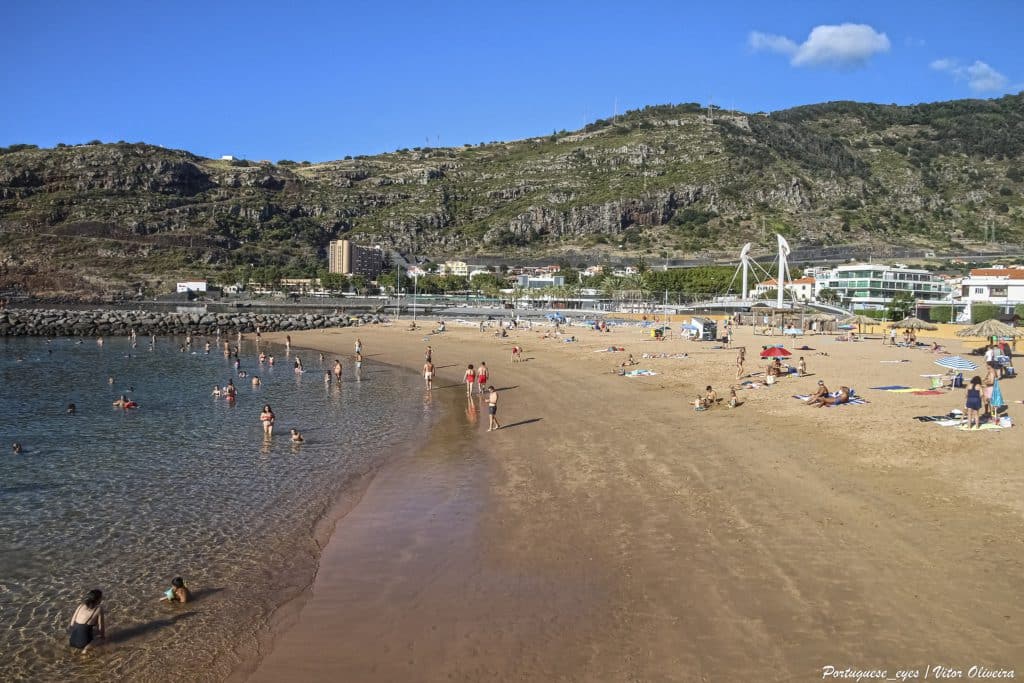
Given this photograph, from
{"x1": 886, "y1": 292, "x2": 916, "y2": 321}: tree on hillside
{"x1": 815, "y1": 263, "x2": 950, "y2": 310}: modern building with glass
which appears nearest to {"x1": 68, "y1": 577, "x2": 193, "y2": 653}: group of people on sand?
{"x1": 886, "y1": 292, "x2": 916, "y2": 321}: tree on hillside

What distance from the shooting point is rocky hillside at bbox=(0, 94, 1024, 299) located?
5231 inches

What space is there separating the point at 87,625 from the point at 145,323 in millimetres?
67055

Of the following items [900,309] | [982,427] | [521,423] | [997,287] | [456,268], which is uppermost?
[456,268]

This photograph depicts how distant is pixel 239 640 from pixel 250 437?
11.6 meters

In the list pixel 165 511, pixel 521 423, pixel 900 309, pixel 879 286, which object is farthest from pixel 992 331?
pixel 879 286

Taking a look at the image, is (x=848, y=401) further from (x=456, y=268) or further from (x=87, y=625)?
(x=456, y=268)

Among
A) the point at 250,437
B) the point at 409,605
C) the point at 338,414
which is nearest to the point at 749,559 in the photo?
the point at 409,605

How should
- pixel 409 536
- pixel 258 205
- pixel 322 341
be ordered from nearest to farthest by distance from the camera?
pixel 409 536 < pixel 322 341 < pixel 258 205

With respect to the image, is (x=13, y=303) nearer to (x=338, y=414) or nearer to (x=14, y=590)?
(x=338, y=414)

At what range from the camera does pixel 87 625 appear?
7.51 meters

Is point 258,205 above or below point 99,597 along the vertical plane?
above

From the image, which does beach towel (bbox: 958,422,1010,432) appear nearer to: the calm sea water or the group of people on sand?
the calm sea water

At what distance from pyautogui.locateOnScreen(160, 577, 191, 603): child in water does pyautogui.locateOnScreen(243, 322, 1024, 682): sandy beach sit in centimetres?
145

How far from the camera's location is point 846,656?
640 centimetres
